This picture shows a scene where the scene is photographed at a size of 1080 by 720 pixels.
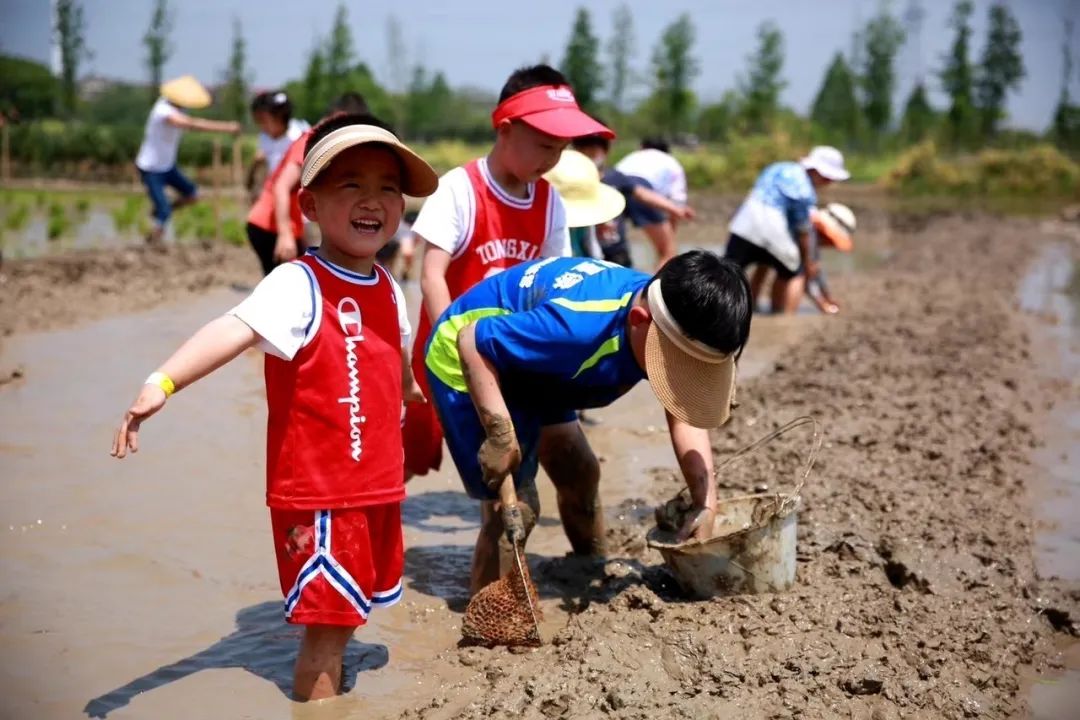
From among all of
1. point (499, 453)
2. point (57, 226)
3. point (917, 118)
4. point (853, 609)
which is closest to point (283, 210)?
point (499, 453)

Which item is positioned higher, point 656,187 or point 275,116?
point 275,116

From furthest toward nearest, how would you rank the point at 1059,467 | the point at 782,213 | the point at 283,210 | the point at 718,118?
the point at 718,118, the point at 782,213, the point at 283,210, the point at 1059,467

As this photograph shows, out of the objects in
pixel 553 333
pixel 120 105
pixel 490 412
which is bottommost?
pixel 120 105

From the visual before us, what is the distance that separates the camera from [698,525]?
3.27 metres

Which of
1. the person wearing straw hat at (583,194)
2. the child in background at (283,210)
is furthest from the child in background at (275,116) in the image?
the person wearing straw hat at (583,194)

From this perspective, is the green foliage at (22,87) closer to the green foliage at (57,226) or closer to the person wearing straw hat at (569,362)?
the green foliage at (57,226)

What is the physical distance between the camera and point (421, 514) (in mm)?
4734

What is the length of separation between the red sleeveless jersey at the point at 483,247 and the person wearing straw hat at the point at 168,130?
6700mm

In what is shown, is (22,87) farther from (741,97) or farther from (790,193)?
(741,97)

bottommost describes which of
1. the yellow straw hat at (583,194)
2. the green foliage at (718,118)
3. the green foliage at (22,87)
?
the green foliage at (718,118)

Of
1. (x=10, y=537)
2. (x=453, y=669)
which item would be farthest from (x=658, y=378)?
(x=10, y=537)

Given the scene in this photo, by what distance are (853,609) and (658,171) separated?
5.10 metres

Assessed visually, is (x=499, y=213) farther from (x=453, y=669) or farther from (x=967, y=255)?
(x=967, y=255)

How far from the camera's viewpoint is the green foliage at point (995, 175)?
3231 centimetres
